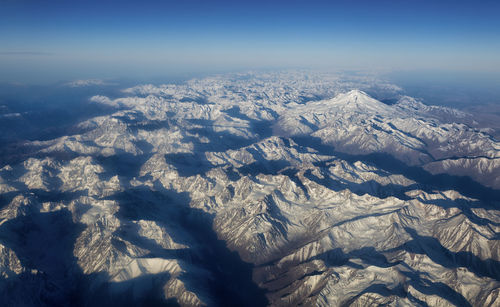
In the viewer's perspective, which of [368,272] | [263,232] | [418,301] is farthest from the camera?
[263,232]

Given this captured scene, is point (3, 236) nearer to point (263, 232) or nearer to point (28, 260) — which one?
point (28, 260)

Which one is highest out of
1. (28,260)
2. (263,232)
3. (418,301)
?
(418,301)

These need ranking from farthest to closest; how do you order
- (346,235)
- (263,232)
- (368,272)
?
1. (263,232)
2. (346,235)
3. (368,272)

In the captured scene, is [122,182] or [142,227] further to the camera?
[122,182]

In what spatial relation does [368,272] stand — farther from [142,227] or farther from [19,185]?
[19,185]

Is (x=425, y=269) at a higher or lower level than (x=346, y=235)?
higher

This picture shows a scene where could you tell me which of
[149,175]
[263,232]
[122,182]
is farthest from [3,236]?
[263,232]

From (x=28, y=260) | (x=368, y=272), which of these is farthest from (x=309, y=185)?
(x=28, y=260)

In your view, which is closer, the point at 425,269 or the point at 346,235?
the point at 425,269

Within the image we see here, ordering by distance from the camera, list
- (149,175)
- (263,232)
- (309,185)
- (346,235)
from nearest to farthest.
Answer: (346,235) < (263,232) < (309,185) < (149,175)
